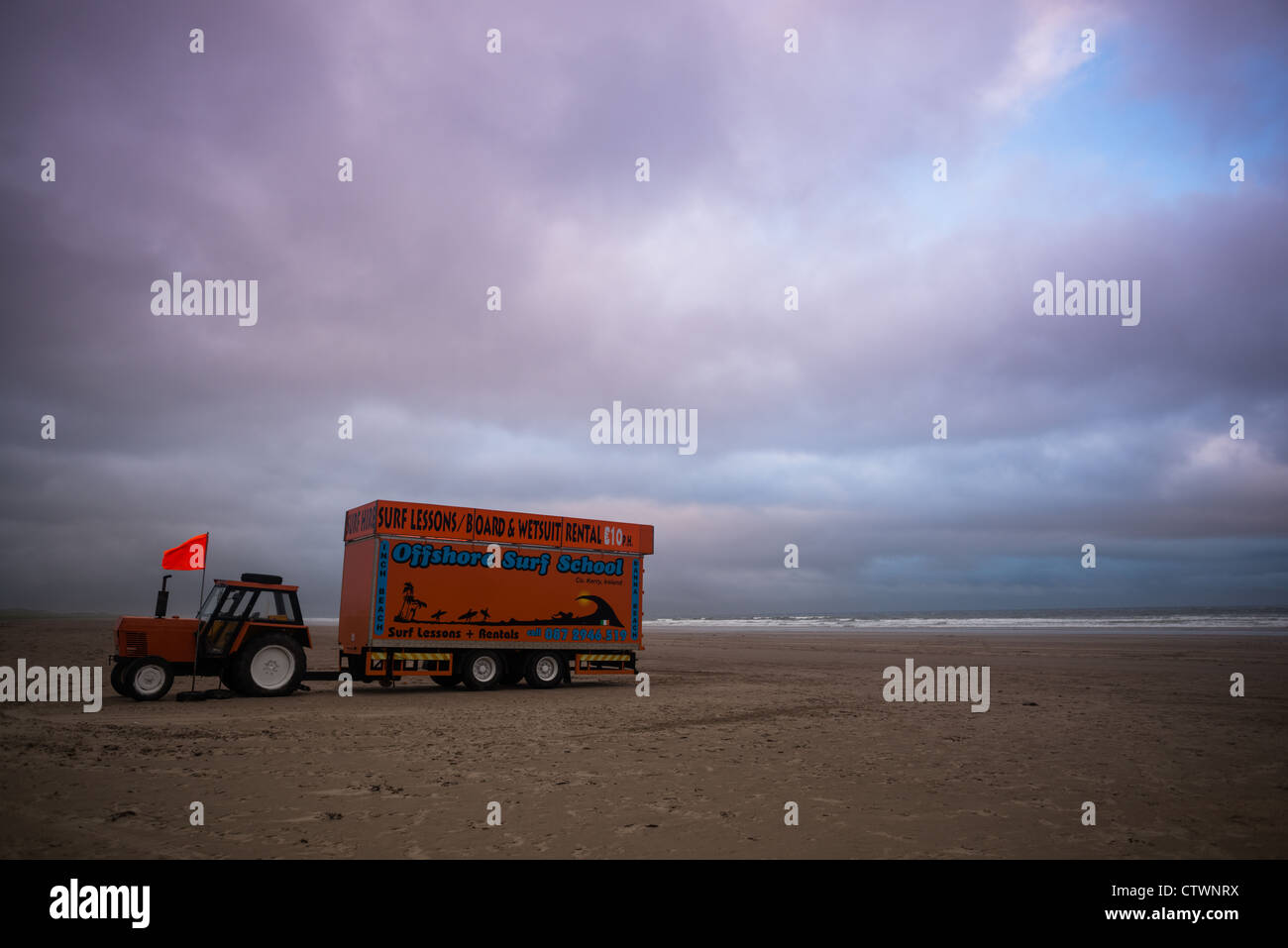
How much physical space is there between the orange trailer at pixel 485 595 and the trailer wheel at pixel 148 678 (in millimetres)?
3820

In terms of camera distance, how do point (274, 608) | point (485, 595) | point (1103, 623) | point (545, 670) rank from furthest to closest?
point (1103, 623), point (545, 670), point (485, 595), point (274, 608)

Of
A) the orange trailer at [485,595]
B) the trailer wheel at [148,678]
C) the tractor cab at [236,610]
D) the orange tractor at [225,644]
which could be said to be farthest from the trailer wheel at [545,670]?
the trailer wheel at [148,678]

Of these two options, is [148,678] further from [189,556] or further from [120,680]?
[189,556]

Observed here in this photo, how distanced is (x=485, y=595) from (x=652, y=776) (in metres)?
11.1

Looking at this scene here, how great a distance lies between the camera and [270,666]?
16703 mm

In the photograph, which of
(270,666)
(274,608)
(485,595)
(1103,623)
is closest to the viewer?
(270,666)

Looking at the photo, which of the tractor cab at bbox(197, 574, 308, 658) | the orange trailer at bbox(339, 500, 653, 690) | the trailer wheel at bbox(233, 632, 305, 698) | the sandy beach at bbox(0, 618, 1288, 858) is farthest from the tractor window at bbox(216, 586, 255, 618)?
the orange trailer at bbox(339, 500, 653, 690)

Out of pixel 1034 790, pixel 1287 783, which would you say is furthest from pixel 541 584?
pixel 1287 783

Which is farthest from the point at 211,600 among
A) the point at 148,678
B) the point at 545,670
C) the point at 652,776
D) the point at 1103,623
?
the point at 1103,623

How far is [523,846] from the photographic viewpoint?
6023 millimetres

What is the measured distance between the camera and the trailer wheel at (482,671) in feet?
61.5

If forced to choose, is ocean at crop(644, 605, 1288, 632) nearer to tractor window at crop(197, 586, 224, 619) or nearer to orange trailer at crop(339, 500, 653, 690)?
orange trailer at crop(339, 500, 653, 690)
